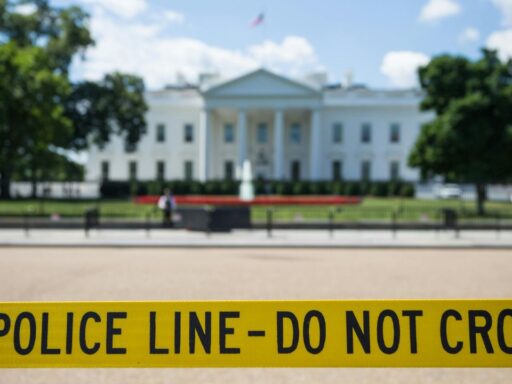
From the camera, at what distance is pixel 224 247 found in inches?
595

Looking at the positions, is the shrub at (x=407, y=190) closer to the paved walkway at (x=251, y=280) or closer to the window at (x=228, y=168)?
the window at (x=228, y=168)

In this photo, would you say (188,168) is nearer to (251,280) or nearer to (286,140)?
(286,140)

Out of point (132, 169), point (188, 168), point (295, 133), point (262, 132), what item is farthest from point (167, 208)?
point (132, 169)

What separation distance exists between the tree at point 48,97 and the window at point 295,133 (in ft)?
67.0

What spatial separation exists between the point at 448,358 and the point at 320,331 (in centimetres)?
71

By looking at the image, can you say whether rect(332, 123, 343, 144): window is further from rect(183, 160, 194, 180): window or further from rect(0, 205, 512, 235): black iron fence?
rect(0, 205, 512, 235): black iron fence

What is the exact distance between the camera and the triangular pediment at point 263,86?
5472 centimetres

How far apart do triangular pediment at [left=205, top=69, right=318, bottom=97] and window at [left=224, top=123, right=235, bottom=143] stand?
8.58m

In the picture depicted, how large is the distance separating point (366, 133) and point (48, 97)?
43.3 meters

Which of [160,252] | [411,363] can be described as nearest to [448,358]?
[411,363]
